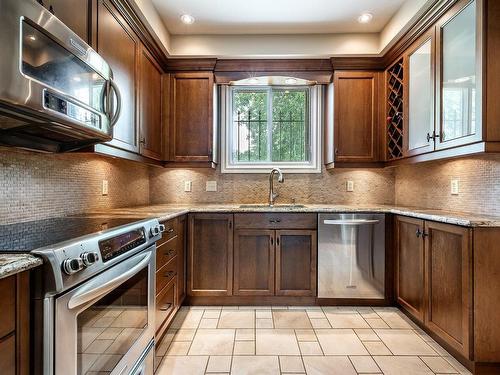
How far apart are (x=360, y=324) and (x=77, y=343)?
2.10 meters

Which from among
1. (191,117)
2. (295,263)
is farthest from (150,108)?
(295,263)

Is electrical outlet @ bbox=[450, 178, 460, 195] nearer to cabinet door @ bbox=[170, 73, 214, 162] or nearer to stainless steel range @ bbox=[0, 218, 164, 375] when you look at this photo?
cabinet door @ bbox=[170, 73, 214, 162]

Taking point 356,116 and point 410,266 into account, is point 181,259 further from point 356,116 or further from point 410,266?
point 356,116

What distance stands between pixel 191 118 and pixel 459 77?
7.35 feet

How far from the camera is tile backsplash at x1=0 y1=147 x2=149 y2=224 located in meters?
1.55

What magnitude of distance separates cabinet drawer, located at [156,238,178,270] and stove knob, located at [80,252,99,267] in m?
0.85

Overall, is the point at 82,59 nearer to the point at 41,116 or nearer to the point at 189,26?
the point at 41,116

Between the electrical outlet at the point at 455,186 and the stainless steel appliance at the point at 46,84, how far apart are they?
254cm

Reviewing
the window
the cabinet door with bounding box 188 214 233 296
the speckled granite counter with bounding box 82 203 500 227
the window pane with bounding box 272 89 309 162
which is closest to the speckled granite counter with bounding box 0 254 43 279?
the speckled granite counter with bounding box 82 203 500 227

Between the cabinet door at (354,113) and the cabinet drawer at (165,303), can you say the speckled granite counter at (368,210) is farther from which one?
the cabinet door at (354,113)

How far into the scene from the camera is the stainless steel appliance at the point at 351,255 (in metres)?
2.71

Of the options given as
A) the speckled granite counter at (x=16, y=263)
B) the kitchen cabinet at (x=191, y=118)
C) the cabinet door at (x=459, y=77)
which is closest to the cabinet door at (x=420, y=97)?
the cabinet door at (x=459, y=77)

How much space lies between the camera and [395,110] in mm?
2947

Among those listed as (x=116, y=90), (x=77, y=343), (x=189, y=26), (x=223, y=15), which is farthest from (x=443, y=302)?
(x=189, y=26)
